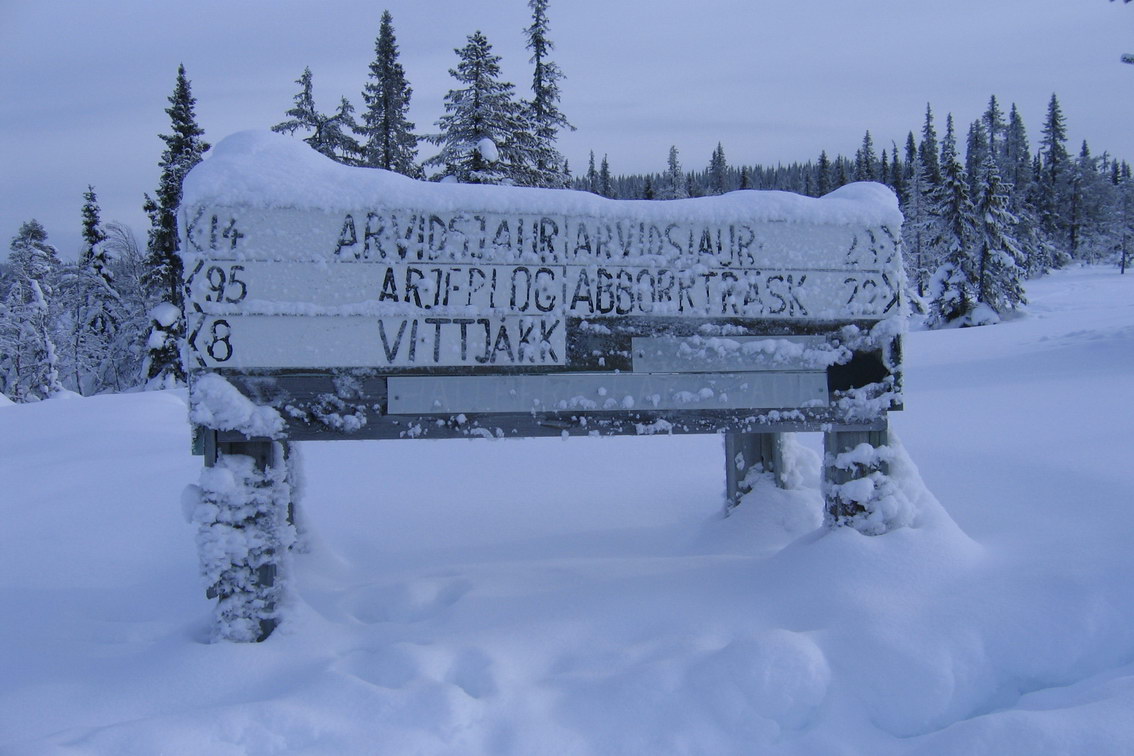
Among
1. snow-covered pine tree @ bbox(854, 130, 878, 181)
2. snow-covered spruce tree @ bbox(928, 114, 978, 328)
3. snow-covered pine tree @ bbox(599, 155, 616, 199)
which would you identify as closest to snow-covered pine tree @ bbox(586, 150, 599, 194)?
snow-covered pine tree @ bbox(599, 155, 616, 199)

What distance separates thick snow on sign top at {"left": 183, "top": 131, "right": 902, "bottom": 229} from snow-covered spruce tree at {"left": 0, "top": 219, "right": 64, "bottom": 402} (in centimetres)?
3687

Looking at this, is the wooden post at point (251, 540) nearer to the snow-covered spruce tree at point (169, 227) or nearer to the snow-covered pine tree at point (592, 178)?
the snow-covered spruce tree at point (169, 227)

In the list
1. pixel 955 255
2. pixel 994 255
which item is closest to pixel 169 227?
pixel 955 255

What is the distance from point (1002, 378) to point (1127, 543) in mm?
7944

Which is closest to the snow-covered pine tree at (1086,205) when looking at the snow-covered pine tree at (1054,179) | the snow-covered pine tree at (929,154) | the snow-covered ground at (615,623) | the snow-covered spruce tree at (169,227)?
the snow-covered pine tree at (1054,179)

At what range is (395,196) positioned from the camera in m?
3.42

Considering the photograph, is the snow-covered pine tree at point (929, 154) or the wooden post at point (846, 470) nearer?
the wooden post at point (846, 470)

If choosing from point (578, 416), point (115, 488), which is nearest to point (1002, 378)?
point (578, 416)

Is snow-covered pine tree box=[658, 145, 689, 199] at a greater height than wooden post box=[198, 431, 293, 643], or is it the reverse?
snow-covered pine tree box=[658, 145, 689, 199]

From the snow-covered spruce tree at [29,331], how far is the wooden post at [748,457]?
37.4 meters

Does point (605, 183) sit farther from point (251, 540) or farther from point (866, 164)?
point (251, 540)

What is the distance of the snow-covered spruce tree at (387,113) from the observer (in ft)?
96.0

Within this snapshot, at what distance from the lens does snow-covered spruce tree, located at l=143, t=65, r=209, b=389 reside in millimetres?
26062

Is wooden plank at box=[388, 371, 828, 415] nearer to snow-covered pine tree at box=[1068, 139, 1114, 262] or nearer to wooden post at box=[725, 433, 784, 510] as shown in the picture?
wooden post at box=[725, 433, 784, 510]
